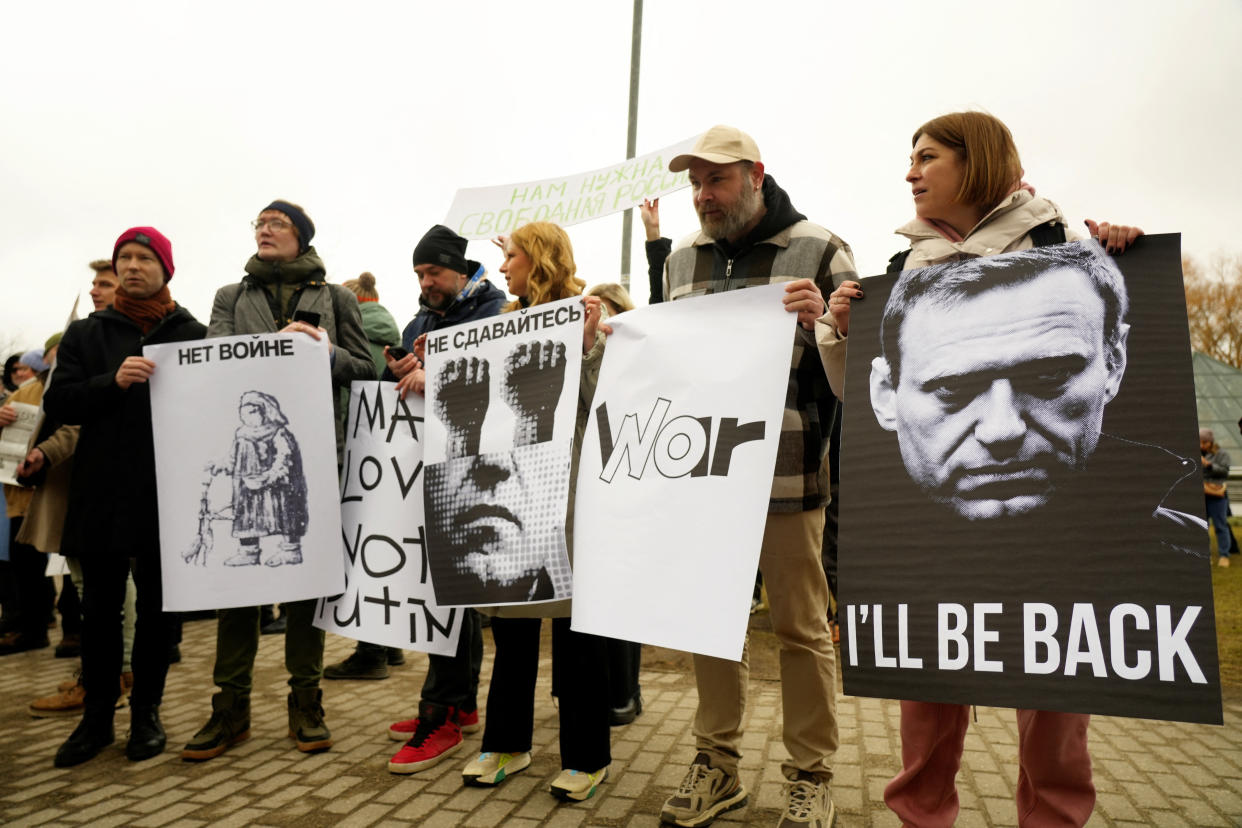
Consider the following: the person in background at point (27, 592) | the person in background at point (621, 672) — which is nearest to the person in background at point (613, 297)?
the person in background at point (621, 672)

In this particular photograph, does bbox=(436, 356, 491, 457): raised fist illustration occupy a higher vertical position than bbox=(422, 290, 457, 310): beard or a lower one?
lower

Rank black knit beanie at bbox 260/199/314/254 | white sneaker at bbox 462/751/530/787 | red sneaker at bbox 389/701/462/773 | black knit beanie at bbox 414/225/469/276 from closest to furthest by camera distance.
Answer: white sneaker at bbox 462/751/530/787 → red sneaker at bbox 389/701/462/773 → black knit beanie at bbox 414/225/469/276 → black knit beanie at bbox 260/199/314/254

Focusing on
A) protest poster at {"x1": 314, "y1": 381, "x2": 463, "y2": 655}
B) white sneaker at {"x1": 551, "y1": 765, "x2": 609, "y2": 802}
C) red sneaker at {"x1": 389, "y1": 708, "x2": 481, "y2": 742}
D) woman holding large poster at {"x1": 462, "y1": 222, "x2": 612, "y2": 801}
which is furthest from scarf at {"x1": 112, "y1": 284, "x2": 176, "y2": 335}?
white sneaker at {"x1": 551, "y1": 765, "x2": 609, "y2": 802}

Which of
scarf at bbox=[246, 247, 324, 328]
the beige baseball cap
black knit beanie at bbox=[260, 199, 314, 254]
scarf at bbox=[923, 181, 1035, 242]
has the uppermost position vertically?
black knit beanie at bbox=[260, 199, 314, 254]

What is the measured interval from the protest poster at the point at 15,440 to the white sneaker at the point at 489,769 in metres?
3.65

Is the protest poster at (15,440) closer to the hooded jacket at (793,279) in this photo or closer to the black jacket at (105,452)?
the black jacket at (105,452)

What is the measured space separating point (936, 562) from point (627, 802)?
1.65 meters

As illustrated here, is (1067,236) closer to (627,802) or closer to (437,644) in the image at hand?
(627,802)

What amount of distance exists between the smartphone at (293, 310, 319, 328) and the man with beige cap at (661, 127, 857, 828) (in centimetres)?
178

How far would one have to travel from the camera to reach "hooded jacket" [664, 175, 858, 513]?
9.34 feet

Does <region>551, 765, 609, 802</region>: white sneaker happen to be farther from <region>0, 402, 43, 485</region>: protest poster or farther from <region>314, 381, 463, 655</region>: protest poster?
<region>0, 402, 43, 485</region>: protest poster

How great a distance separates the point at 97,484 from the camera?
3.77m

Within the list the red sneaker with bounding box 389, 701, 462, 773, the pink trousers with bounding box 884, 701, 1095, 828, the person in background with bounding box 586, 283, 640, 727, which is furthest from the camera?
the person in background with bounding box 586, 283, 640, 727

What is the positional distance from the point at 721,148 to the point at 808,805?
7.14 feet
